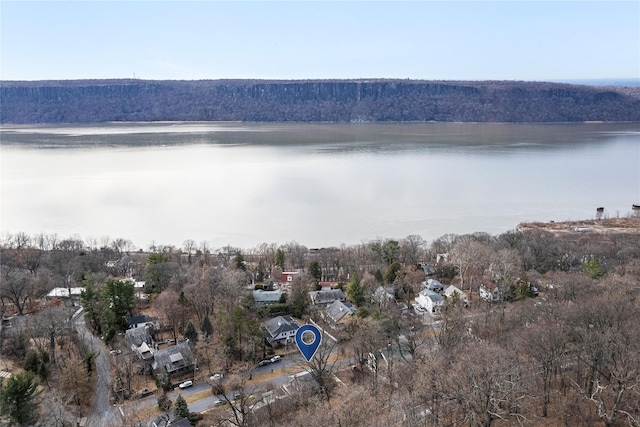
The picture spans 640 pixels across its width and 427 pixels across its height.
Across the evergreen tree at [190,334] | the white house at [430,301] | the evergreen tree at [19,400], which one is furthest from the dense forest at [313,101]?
the evergreen tree at [19,400]

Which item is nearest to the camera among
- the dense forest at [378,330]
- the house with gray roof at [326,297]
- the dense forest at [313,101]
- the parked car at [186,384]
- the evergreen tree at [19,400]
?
the dense forest at [378,330]

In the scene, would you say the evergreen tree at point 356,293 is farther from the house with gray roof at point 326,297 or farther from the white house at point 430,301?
the white house at point 430,301

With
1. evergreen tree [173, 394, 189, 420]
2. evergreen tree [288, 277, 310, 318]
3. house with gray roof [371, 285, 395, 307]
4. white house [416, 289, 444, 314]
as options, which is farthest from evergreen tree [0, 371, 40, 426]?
white house [416, 289, 444, 314]

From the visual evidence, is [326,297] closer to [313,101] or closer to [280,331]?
[280,331]

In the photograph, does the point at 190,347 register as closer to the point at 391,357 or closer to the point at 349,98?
the point at 391,357

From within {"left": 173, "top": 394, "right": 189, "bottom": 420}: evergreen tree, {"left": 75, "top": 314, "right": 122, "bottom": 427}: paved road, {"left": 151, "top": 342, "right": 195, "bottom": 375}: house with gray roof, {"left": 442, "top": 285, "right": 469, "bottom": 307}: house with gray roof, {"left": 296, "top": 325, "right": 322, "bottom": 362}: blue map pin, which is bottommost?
{"left": 75, "top": 314, "right": 122, "bottom": 427}: paved road

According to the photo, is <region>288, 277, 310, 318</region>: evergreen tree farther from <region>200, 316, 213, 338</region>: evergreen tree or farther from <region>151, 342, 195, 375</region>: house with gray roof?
<region>151, 342, 195, 375</region>: house with gray roof

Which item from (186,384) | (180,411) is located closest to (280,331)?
(186,384)
